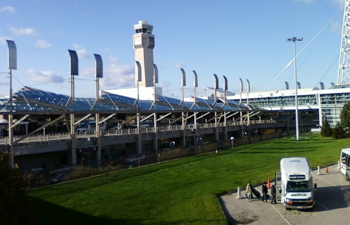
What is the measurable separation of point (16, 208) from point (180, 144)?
4132 cm

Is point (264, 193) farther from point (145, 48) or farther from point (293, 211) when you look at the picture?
point (145, 48)

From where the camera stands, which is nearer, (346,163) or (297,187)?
(297,187)

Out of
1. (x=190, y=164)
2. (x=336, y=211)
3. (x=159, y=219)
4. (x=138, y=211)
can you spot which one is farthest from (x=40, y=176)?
(x=336, y=211)

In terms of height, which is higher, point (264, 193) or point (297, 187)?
point (297, 187)

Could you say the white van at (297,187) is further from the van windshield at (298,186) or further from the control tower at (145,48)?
the control tower at (145,48)

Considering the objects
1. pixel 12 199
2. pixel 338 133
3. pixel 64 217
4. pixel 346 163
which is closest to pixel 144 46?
pixel 338 133

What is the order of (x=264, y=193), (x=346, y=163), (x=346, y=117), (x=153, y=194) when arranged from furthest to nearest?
(x=346, y=117), (x=346, y=163), (x=153, y=194), (x=264, y=193)

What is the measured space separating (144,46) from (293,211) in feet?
308

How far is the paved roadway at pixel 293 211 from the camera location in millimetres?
15742

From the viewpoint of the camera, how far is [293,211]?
17.1 m

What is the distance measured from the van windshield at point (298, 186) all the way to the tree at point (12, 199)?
1163 centimetres

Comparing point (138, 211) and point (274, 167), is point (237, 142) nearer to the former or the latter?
point (274, 167)

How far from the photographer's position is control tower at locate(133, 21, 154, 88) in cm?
10527

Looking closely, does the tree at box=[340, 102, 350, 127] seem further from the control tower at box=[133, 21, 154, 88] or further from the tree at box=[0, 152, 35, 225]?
the control tower at box=[133, 21, 154, 88]
